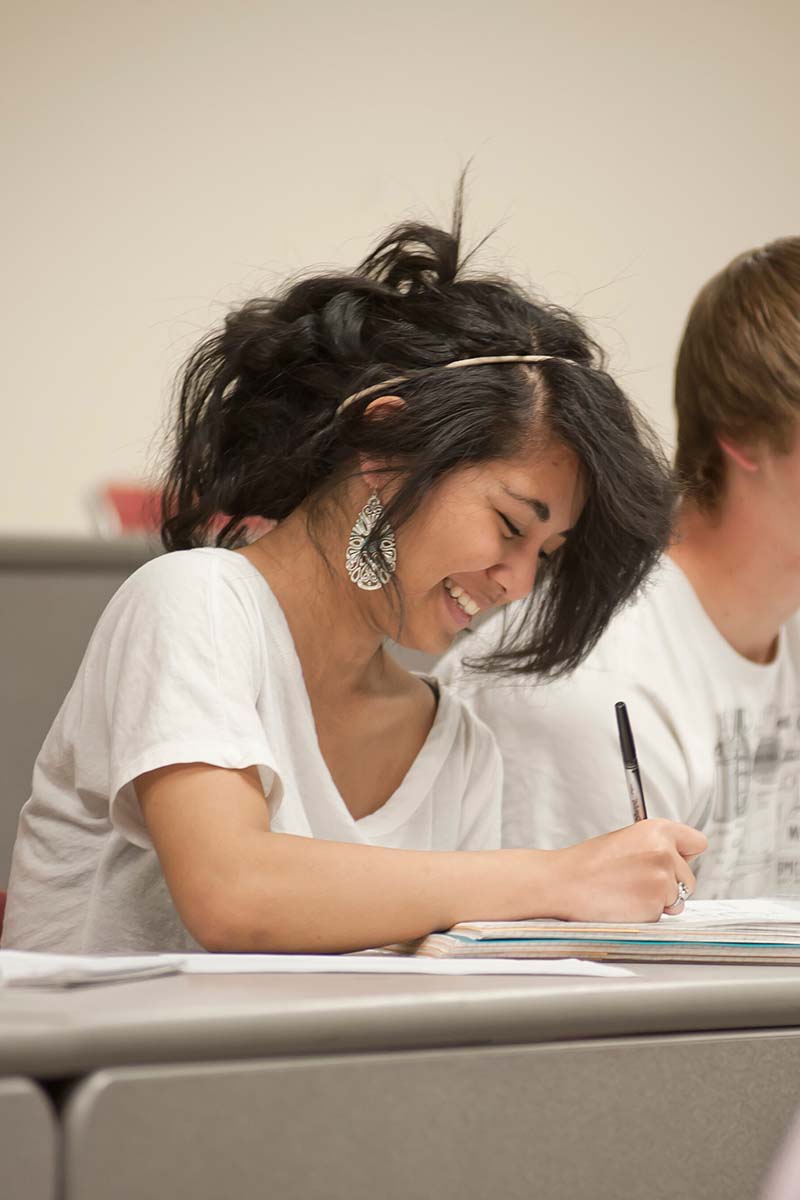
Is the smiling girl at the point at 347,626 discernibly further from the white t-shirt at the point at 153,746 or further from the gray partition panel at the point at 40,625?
A: the gray partition panel at the point at 40,625

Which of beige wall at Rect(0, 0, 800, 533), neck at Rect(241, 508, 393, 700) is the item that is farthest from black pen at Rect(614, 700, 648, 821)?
beige wall at Rect(0, 0, 800, 533)

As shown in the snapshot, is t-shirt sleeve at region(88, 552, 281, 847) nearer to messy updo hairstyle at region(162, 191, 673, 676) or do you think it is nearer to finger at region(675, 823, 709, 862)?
messy updo hairstyle at region(162, 191, 673, 676)

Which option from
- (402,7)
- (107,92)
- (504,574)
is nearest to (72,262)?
(107,92)

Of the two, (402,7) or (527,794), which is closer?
(527,794)

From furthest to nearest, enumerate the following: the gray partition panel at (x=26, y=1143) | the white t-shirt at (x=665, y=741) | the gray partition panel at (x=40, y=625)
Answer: the gray partition panel at (x=40, y=625)
the white t-shirt at (x=665, y=741)
the gray partition panel at (x=26, y=1143)

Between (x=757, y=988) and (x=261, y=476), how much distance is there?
2.29 feet

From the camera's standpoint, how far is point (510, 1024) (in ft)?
2.04

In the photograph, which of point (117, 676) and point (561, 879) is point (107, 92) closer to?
point (117, 676)

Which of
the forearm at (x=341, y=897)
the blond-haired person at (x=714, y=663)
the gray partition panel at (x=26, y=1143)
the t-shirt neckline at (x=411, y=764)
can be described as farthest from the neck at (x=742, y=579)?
the gray partition panel at (x=26, y=1143)

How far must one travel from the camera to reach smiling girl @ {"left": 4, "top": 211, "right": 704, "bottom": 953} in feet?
3.01

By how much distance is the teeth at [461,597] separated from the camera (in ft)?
3.92

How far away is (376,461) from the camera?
1.18 m

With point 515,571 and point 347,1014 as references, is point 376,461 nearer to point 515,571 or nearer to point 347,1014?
point 515,571

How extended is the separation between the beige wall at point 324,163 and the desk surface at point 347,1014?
2.10 meters
